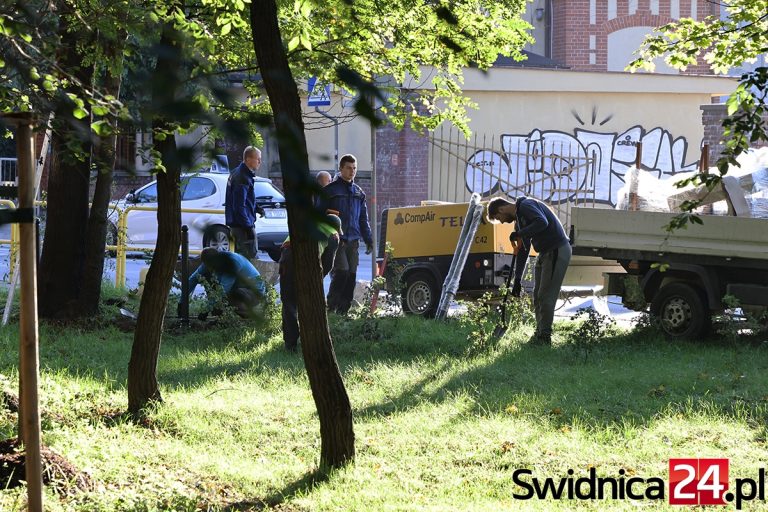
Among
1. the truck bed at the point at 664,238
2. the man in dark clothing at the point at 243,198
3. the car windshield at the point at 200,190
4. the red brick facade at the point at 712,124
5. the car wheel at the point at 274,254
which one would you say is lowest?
the car wheel at the point at 274,254

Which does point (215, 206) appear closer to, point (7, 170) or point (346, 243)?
point (346, 243)

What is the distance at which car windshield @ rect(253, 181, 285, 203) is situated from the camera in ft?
64.4

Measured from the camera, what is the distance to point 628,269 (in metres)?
11.4

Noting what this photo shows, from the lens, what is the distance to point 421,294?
13344 millimetres

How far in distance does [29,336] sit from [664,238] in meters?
7.61

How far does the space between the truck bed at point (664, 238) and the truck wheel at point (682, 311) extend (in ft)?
1.10

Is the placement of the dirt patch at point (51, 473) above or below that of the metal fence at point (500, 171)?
below

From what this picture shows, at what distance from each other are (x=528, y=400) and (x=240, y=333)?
394 cm

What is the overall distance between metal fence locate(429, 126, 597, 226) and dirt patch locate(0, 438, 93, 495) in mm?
18662

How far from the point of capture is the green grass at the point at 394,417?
539 cm

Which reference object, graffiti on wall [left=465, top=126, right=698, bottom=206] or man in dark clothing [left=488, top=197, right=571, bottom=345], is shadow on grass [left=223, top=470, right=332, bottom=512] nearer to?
man in dark clothing [left=488, top=197, right=571, bottom=345]

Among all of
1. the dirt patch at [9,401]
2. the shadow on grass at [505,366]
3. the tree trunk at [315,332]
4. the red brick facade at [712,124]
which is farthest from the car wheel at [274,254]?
the red brick facade at [712,124]

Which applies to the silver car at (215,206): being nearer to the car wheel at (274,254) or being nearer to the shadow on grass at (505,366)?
the car wheel at (274,254)

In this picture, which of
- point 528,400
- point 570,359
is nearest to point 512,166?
point 570,359
